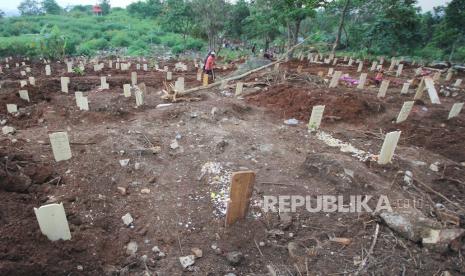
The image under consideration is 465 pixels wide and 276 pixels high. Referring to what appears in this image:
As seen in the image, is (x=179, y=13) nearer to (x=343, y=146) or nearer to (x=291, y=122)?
(x=291, y=122)

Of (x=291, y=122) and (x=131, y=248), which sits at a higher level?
(x=291, y=122)

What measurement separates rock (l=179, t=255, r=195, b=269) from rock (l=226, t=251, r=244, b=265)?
0.32m

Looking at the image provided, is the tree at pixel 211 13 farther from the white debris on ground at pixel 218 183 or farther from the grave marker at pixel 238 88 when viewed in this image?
the white debris on ground at pixel 218 183

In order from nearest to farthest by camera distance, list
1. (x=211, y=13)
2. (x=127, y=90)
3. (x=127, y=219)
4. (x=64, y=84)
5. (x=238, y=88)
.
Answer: (x=127, y=219) → (x=127, y=90) → (x=64, y=84) → (x=238, y=88) → (x=211, y=13)

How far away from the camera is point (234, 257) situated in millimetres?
2512

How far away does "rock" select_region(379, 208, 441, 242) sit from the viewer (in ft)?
8.75

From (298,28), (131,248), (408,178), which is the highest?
(298,28)

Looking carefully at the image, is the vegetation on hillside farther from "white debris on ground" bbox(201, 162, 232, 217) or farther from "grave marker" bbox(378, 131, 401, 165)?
"white debris on ground" bbox(201, 162, 232, 217)

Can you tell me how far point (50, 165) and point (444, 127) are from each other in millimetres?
7374

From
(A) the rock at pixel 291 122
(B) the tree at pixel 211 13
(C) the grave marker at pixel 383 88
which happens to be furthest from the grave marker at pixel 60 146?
(B) the tree at pixel 211 13

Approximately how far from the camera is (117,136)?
454 cm

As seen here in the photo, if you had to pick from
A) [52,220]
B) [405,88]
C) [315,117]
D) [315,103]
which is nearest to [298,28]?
[405,88]

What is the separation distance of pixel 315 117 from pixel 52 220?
472 centimetres

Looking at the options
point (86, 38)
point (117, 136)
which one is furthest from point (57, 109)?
point (86, 38)
